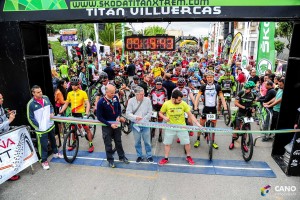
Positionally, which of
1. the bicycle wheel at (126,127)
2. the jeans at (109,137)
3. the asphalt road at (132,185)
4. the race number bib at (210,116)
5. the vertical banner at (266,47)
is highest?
the vertical banner at (266,47)

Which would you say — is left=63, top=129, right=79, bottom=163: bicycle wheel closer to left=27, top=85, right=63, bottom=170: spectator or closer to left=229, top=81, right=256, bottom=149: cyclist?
left=27, top=85, right=63, bottom=170: spectator

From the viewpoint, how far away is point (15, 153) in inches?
200

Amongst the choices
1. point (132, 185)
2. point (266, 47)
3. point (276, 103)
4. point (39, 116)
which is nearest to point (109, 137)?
point (132, 185)

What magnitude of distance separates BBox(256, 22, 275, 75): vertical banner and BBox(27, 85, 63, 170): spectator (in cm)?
1002

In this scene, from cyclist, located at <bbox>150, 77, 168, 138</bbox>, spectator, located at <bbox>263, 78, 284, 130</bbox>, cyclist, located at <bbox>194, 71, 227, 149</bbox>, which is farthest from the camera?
cyclist, located at <bbox>150, 77, 168, 138</bbox>

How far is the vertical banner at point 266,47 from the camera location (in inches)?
439

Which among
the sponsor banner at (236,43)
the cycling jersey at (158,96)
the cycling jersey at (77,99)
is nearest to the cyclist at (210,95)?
the cycling jersey at (158,96)

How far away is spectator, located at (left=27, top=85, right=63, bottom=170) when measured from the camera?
5.28 meters

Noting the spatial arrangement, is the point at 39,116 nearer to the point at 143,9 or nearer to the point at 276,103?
the point at 143,9

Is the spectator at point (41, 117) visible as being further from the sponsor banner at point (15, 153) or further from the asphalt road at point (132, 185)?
the asphalt road at point (132, 185)

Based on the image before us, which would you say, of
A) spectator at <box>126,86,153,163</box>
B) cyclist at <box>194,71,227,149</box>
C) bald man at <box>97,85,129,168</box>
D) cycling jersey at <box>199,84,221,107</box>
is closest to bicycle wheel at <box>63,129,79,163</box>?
bald man at <box>97,85,129,168</box>

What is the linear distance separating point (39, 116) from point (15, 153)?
2.99ft

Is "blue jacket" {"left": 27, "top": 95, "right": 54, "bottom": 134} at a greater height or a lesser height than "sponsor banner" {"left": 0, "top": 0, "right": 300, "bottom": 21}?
lesser

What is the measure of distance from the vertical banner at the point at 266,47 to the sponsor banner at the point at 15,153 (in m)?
10.6
